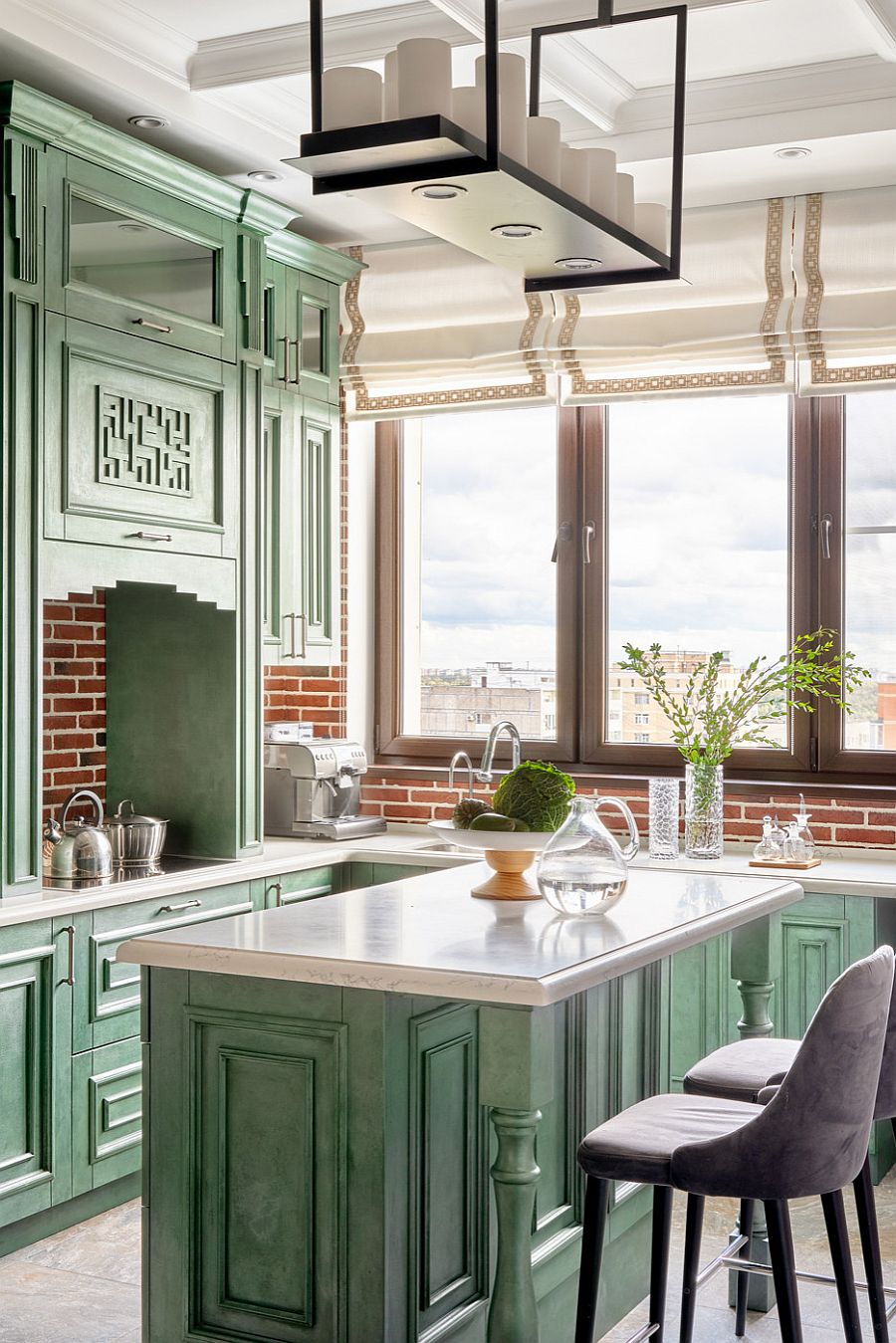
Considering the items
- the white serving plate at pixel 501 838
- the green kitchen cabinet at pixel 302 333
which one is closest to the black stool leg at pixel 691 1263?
the white serving plate at pixel 501 838

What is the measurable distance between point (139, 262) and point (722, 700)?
234 centimetres

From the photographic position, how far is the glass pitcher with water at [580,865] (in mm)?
2742

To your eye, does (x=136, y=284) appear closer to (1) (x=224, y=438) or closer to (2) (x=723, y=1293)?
(1) (x=224, y=438)

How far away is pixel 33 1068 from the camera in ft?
12.2

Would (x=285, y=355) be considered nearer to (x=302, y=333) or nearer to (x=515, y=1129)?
(x=302, y=333)

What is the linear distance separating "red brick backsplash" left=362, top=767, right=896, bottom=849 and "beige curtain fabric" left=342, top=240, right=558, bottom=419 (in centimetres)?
138

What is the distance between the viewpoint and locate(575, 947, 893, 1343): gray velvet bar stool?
229cm

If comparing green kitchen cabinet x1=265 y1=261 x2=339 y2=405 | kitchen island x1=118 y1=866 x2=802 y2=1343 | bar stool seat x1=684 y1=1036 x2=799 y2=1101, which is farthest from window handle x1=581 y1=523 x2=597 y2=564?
kitchen island x1=118 y1=866 x2=802 y2=1343

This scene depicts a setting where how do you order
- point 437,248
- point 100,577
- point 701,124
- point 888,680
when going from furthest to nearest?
point 437,248
point 888,680
point 701,124
point 100,577

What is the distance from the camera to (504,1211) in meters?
2.43

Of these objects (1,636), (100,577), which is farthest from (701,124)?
(1,636)

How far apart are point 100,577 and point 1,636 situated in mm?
381

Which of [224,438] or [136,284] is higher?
[136,284]

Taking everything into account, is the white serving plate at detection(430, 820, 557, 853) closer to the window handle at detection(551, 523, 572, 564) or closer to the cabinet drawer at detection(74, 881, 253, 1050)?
the cabinet drawer at detection(74, 881, 253, 1050)
